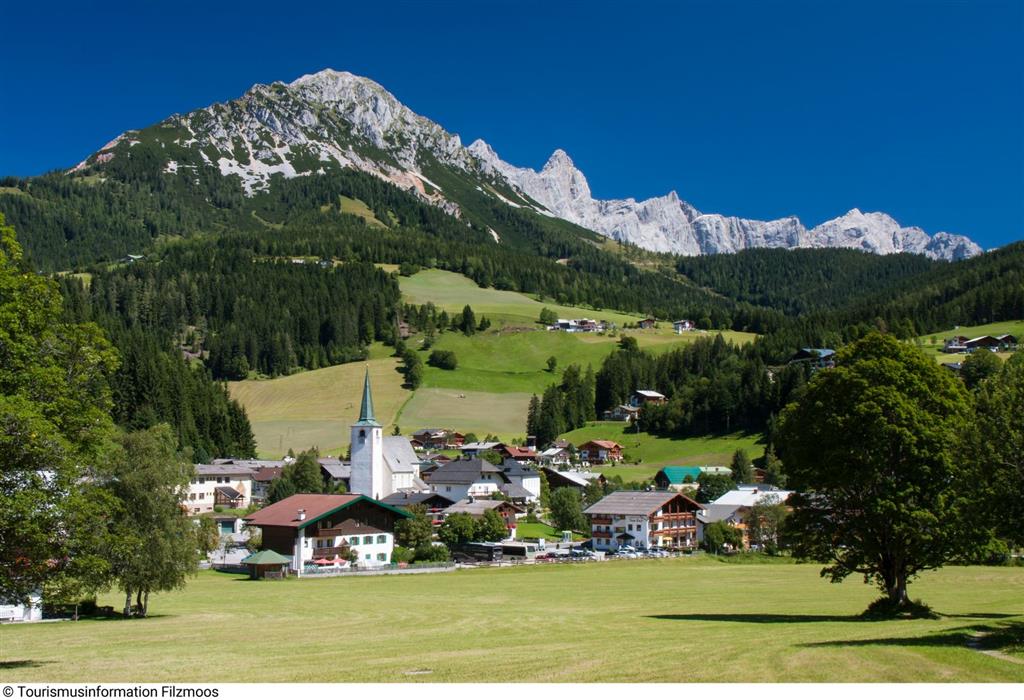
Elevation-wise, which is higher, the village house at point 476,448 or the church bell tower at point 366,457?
the village house at point 476,448

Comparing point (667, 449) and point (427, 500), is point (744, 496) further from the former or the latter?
point (667, 449)

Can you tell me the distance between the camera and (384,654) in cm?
2034

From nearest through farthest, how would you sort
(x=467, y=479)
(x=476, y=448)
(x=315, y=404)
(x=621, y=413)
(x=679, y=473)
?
(x=467, y=479), (x=679, y=473), (x=476, y=448), (x=315, y=404), (x=621, y=413)

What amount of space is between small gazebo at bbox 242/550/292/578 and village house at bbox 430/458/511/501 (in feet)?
147

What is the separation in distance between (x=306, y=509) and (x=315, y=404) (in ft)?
323

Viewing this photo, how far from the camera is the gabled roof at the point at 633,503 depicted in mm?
85438

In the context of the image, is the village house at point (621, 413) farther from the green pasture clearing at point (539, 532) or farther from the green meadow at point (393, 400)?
the green pasture clearing at point (539, 532)

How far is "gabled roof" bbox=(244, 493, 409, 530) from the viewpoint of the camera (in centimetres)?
6938

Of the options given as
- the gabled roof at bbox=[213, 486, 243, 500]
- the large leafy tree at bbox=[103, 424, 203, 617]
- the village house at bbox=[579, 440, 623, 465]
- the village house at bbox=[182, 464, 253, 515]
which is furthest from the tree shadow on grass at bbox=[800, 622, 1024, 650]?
the village house at bbox=[579, 440, 623, 465]

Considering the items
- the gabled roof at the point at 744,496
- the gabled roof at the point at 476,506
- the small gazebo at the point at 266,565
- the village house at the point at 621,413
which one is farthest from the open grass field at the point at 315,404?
the small gazebo at the point at 266,565

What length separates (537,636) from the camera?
2430 cm

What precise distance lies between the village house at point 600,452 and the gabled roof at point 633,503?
4994 centimetres

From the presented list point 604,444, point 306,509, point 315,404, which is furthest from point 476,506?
point 315,404

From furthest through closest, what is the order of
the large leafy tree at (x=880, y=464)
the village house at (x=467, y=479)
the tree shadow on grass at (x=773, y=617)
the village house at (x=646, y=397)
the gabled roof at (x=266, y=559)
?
the village house at (x=646, y=397), the village house at (x=467, y=479), the gabled roof at (x=266, y=559), the tree shadow on grass at (x=773, y=617), the large leafy tree at (x=880, y=464)
